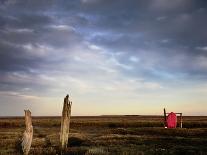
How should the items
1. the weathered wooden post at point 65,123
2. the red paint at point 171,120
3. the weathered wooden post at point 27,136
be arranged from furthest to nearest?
the red paint at point 171,120, the weathered wooden post at point 65,123, the weathered wooden post at point 27,136

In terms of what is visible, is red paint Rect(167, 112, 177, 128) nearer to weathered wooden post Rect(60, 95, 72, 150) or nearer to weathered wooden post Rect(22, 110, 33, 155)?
weathered wooden post Rect(60, 95, 72, 150)

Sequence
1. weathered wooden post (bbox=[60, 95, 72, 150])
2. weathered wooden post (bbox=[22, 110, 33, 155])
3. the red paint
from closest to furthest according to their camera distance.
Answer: weathered wooden post (bbox=[22, 110, 33, 155]), weathered wooden post (bbox=[60, 95, 72, 150]), the red paint

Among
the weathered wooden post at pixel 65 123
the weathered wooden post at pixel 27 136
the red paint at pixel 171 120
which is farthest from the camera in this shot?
the red paint at pixel 171 120

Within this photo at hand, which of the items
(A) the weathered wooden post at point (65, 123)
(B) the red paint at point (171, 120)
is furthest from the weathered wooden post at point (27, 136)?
(B) the red paint at point (171, 120)

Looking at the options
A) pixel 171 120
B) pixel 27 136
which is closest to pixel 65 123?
pixel 27 136

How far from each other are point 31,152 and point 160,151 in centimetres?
990

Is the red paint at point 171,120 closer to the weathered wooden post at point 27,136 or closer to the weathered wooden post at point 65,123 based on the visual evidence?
the weathered wooden post at point 65,123

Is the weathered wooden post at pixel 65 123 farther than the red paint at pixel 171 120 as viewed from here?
No

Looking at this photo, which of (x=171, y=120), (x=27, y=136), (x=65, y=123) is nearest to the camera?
(x=27, y=136)

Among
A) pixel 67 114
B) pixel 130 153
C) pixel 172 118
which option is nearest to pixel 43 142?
pixel 67 114

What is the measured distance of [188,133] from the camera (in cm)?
4544

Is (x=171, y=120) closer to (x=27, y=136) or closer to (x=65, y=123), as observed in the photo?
(x=65, y=123)

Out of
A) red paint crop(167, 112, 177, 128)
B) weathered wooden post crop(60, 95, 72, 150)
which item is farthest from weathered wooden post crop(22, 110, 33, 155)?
red paint crop(167, 112, 177, 128)

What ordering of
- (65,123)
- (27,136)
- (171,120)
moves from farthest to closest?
(171,120)
(65,123)
(27,136)
